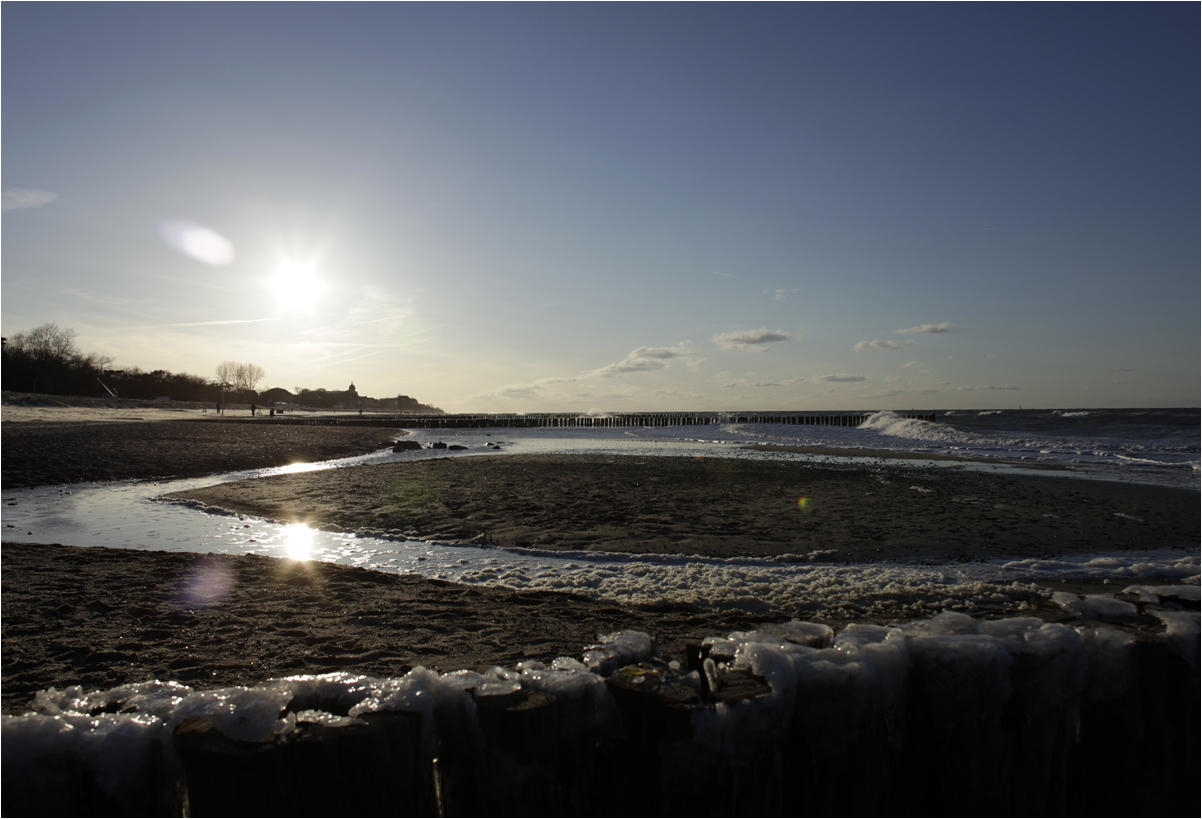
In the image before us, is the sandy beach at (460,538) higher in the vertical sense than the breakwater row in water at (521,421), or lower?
lower

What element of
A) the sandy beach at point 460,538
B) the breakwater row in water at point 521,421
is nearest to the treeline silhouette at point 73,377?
the breakwater row in water at point 521,421

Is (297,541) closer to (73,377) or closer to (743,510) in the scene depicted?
(743,510)

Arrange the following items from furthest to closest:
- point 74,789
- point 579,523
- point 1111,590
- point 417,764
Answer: point 579,523, point 1111,590, point 417,764, point 74,789

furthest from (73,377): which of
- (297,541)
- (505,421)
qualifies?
(297,541)

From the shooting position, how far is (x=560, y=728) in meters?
2.03

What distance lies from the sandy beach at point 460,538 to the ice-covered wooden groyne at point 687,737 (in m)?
0.77

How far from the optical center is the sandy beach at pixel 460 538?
4.52 metres

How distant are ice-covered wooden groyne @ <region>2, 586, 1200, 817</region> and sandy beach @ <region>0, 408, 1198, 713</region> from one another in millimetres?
768

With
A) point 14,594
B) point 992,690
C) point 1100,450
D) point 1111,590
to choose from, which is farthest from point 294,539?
point 1100,450

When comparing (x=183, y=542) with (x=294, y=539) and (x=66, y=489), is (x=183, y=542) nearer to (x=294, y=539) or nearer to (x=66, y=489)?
(x=294, y=539)

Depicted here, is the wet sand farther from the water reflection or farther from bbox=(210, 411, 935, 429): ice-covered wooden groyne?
bbox=(210, 411, 935, 429): ice-covered wooden groyne

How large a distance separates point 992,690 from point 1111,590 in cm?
573

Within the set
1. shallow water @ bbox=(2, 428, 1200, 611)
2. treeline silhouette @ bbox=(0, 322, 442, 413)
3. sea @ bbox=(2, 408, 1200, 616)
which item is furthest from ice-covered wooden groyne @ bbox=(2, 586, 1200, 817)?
treeline silhouette @ bbox=(0, 322, 442, 413)

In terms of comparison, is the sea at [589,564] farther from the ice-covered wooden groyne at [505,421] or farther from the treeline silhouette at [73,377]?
the treeline silhouette at [73,377]
